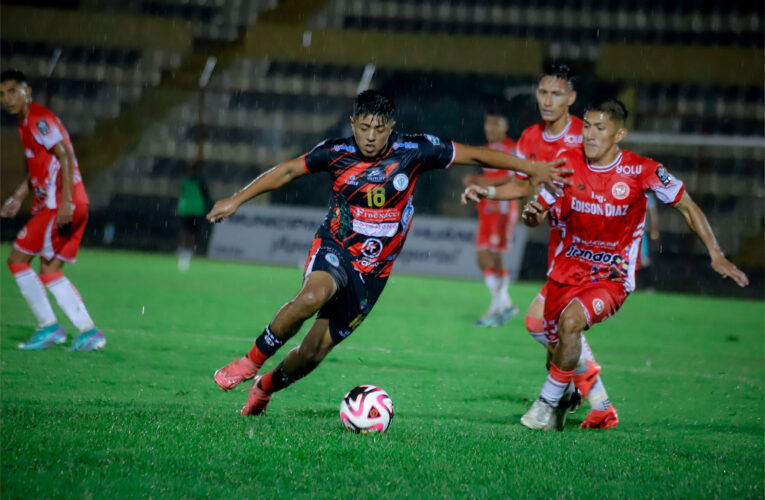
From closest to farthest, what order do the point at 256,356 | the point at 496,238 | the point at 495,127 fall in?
the point at 256,356, the point at 495,127, the point at 496,238

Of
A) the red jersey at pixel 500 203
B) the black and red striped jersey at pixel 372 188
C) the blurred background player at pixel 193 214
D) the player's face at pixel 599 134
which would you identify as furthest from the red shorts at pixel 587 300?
the blurred background player at pixel 193 214

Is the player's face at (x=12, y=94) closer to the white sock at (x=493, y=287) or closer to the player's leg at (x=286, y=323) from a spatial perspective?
the player's leg at (x=286, y=323)

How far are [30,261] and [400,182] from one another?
3830 millimetres

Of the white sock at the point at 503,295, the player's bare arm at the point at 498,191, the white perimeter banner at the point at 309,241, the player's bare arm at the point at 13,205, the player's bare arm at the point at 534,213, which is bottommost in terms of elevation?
the white perimeter banner at the point at 309,241

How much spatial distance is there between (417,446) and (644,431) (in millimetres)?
1706

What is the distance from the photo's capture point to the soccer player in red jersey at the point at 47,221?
7402mm

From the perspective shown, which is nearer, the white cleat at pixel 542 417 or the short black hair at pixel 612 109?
the white cleat at pixel 542 417

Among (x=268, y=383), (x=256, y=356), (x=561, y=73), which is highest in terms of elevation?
(x=561, y=73)

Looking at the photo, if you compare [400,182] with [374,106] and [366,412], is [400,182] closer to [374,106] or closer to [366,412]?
[374,106]

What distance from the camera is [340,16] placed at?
24422 mm

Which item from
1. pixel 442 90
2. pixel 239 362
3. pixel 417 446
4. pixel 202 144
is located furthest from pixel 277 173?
pixel 442 90

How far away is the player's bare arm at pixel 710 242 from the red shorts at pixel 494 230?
18.2 feet

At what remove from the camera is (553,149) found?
22.7ft

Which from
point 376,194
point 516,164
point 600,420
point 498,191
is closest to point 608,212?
point 498,191
